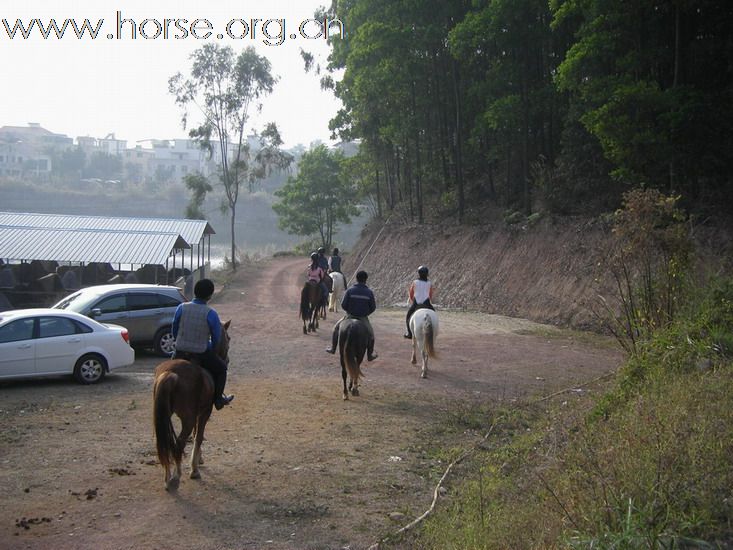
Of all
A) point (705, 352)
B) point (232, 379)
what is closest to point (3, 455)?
point (232, 379)

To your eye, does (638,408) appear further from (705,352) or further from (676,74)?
(676,74)

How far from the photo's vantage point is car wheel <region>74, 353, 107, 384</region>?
543 inches

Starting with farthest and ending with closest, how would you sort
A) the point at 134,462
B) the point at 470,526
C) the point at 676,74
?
the point at 676,74 < the point at 134,462 < the point at 470,526

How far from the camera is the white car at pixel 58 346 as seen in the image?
13148 millimetres

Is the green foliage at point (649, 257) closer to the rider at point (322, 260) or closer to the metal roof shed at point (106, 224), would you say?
the rider at point (322, 260)

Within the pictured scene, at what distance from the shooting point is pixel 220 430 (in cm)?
1020

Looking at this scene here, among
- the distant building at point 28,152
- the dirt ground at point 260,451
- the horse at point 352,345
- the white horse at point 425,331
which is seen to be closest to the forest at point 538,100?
the white horse at point 425,331

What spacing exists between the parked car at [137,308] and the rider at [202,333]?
28.2 ft

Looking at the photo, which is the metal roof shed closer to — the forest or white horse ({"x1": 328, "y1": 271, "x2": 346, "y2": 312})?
white horse ({"x1": 328, "y1": 271, "x2": 346, "y2": 312})

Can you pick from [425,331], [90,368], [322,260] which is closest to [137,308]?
[90,368]

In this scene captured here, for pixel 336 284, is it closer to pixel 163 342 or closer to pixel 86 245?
pixel 163 342

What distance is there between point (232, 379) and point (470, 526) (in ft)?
30.7

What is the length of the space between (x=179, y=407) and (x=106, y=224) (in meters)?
26.9

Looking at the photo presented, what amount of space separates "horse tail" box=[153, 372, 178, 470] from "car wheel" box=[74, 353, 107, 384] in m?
6.74
